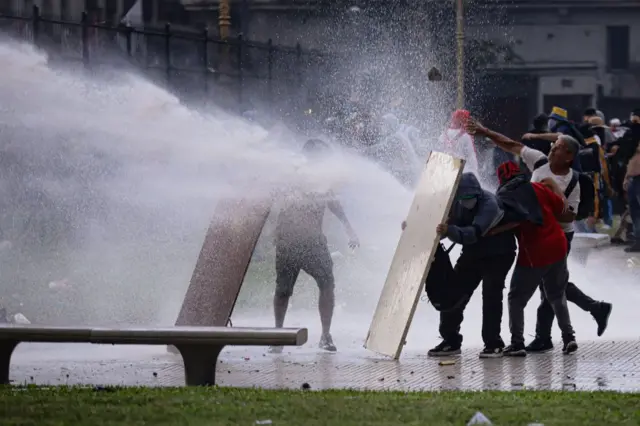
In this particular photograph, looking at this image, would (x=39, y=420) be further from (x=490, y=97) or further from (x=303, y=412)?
(x=490, y=97)

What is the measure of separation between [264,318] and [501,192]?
3470 mm

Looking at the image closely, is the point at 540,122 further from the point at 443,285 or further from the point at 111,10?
the point at 111,10

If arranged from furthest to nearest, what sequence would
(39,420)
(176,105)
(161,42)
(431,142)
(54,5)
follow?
(54,5), (161,42), (431,142), (176,105), (39,420)

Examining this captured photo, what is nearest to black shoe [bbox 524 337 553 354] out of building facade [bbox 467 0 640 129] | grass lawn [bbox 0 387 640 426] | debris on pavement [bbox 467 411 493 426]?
grass lawn [bbox 0 387 640 426]

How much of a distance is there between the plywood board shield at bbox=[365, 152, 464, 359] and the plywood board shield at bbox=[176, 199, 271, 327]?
1121 mm

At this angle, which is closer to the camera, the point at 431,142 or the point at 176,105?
the point at 176,105

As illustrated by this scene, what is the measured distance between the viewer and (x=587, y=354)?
38.6 feet

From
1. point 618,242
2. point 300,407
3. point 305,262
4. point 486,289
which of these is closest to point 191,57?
point 618,242

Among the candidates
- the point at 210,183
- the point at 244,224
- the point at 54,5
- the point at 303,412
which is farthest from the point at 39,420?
the point at 54,5

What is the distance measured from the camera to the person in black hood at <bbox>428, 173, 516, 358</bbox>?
37.3 feet

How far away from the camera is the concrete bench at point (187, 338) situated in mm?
9719

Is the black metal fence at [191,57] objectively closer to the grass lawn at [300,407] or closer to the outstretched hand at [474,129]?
the outstretched hand at [474,129]

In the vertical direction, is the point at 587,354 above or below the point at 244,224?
below

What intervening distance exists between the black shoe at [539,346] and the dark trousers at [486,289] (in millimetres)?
354
